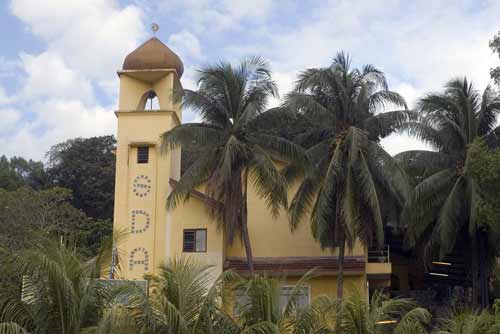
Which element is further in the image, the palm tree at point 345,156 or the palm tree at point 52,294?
the palm tree at point 345,156

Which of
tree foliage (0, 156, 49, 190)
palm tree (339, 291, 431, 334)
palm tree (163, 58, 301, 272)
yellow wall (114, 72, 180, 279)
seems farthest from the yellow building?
tree foliage (0, 156, 49, 190)

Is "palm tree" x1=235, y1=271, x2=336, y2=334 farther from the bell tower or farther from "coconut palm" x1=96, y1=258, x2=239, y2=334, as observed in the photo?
the bell tower

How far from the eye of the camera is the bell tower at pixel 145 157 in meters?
28.2

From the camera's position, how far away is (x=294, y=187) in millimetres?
29703

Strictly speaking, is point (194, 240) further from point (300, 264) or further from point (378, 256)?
point (378, 256)

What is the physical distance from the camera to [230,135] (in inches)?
1001

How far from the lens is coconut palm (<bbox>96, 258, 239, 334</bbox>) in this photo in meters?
13.3

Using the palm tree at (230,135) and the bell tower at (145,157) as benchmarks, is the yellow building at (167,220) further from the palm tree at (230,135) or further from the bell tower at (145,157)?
the palm tree at (230,135)

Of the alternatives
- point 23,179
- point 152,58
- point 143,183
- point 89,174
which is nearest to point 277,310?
point 143,183

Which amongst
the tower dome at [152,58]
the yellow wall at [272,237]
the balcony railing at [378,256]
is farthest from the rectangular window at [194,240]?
the balcony railing at [378,256]

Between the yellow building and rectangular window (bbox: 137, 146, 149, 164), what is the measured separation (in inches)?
1.7

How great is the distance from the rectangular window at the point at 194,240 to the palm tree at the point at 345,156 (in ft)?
13.5

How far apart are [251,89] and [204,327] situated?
13688 millimetres

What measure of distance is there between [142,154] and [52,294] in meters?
16.1
